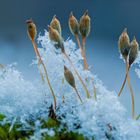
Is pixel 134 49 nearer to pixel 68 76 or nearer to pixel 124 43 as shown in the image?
pixel 124 43

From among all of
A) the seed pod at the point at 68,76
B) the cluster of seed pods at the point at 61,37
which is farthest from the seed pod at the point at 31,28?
the seed pod at the point at 68,76

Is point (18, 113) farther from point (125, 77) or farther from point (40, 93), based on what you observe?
point (125, 77)

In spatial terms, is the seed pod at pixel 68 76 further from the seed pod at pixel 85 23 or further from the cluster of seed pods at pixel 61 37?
the seed pod at pixel 85 23

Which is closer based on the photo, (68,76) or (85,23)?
(68,76)

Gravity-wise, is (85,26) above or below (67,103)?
above

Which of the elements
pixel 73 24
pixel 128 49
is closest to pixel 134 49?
pixel 128 49

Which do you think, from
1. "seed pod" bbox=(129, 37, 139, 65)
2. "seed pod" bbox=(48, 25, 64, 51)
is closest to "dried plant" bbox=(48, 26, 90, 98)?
"seed pod" bbox=(48, 25, 64, 51)
